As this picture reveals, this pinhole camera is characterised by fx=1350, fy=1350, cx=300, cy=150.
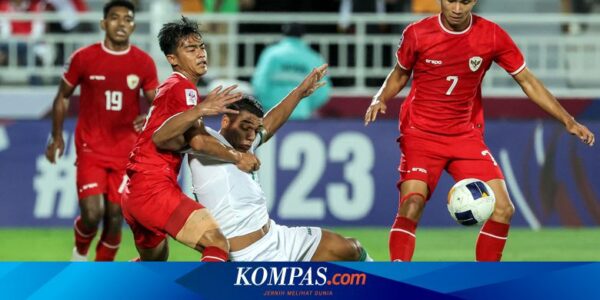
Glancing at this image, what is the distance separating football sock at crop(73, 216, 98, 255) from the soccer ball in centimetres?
343

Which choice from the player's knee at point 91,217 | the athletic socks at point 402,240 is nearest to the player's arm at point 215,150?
the athletic socks at point 402,240

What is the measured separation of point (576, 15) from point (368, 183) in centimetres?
421

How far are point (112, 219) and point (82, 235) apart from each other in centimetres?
27

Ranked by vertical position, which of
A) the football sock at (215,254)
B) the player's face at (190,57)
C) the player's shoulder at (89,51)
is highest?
the player's face at (190,57)

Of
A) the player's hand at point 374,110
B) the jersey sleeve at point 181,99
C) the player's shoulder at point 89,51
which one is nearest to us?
the jersey sleeve at point 181,99

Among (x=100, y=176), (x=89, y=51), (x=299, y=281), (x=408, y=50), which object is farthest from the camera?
(x=89, y=51)

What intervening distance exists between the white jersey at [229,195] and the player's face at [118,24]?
2.87m

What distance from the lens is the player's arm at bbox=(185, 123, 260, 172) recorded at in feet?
25.9

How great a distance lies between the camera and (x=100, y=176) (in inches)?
428

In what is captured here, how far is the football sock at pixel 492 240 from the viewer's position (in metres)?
9.05

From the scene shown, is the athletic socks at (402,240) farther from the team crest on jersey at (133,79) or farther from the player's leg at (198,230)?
the team crest on jersey at (133,79)

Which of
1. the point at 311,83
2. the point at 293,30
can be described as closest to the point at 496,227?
the point at 311,83

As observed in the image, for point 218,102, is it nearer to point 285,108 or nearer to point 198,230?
point 198,230

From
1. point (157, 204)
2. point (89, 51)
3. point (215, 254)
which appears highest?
point (89, 51)
